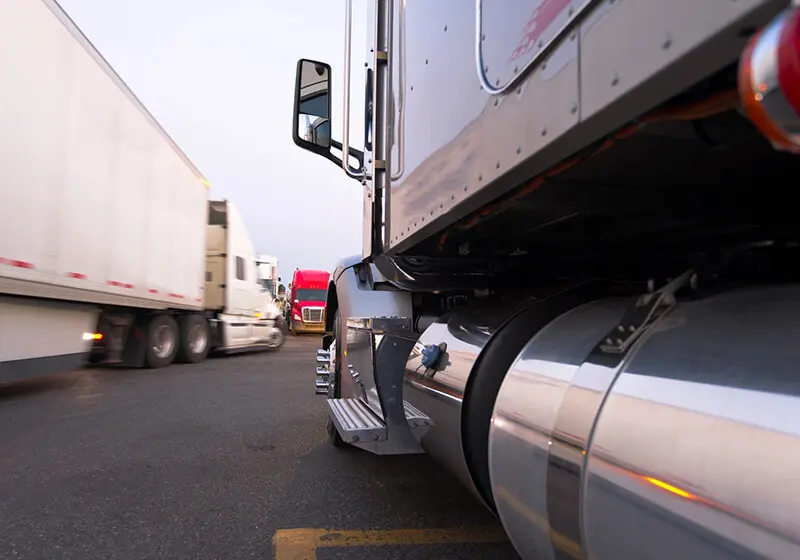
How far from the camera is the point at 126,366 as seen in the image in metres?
10.4

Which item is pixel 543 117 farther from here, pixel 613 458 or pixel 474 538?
pixel 474 538

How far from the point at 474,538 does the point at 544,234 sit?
5.24 ft

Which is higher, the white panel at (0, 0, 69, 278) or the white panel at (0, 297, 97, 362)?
the white panel at (0, 0, 69, 278)

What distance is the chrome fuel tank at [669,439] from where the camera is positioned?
888 mm

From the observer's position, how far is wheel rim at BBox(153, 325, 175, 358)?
10414 millimetres

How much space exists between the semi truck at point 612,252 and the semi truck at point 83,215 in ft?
16.4

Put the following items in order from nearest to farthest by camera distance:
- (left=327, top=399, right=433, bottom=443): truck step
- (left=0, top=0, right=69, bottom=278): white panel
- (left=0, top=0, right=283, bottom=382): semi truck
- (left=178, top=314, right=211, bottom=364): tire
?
(left=327, top=399, right=433, bottom=443): truck step
(left=0, top=0, right=69, bottom=278): white panel
(left=0, top=0, right=283, bottom=382): semi truck
(left=178, top=314, right=211, bottom=364): tire

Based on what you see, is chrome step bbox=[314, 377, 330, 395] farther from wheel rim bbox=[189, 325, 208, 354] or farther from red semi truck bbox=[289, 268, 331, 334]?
red semi truck bbox=[289, 268, 331, 334]

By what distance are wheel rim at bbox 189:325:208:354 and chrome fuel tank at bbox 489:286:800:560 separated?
36.3ft

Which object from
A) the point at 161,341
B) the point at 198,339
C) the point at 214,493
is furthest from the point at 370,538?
the point at 198,339

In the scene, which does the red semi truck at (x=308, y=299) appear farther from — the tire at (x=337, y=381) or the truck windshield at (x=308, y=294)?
the tire at (x=337, y=381)

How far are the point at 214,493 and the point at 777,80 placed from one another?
11.6ft

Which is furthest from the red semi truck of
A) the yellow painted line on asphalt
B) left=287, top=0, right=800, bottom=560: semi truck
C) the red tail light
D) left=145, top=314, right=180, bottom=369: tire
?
the red tail light

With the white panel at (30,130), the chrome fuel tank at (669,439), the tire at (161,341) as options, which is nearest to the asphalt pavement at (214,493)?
the chrome fuel tank at (669,439)
